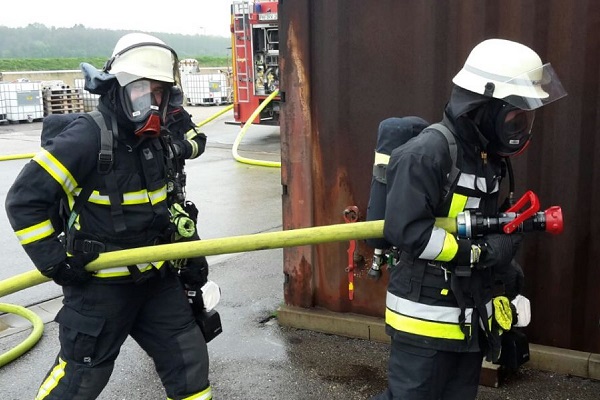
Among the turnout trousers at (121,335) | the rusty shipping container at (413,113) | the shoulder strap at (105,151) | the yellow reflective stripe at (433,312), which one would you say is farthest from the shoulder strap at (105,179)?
the rusty shipping container at (413,113)

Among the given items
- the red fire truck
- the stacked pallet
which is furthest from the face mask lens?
the stacked pallet

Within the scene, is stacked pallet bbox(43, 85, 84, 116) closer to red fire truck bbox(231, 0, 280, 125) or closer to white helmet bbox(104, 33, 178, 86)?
red fire truck bbox(231, 0, 280, 125)

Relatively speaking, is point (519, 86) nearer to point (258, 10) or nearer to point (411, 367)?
point (411, 367)

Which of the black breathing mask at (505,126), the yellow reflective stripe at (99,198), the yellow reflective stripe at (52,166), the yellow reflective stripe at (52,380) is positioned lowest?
the yellow reflective stripe at (52,380)

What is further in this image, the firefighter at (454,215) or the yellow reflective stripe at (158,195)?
the yellow reflective stripe at (158,195)

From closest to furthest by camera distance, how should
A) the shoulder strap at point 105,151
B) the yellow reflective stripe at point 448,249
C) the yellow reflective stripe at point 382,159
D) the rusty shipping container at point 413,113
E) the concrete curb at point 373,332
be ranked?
the yellow reflective stripe at point 448,249 → the yellow reflective stripe at point 382,159 → the shoulder strap at point 105,151 → the rusty shipping container at point 413,113 → the concrete curb at point 373,332

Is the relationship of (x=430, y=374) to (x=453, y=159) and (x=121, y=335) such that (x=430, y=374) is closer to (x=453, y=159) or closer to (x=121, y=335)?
(x=453, y=159)

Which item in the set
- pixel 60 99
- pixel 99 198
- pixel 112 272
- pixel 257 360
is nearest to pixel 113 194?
pixel 99 198

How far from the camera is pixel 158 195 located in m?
3.16

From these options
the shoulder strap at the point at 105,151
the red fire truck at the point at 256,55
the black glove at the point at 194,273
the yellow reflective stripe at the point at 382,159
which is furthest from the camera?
the red fire truck at the point at 256,55

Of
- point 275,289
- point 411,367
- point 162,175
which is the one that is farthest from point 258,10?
point 411,367

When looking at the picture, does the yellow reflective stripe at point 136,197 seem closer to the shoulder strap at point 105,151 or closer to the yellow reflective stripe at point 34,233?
the shoulder strap at point 105,151

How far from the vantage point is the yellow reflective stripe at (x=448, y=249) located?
250cm

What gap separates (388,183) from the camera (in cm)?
263
